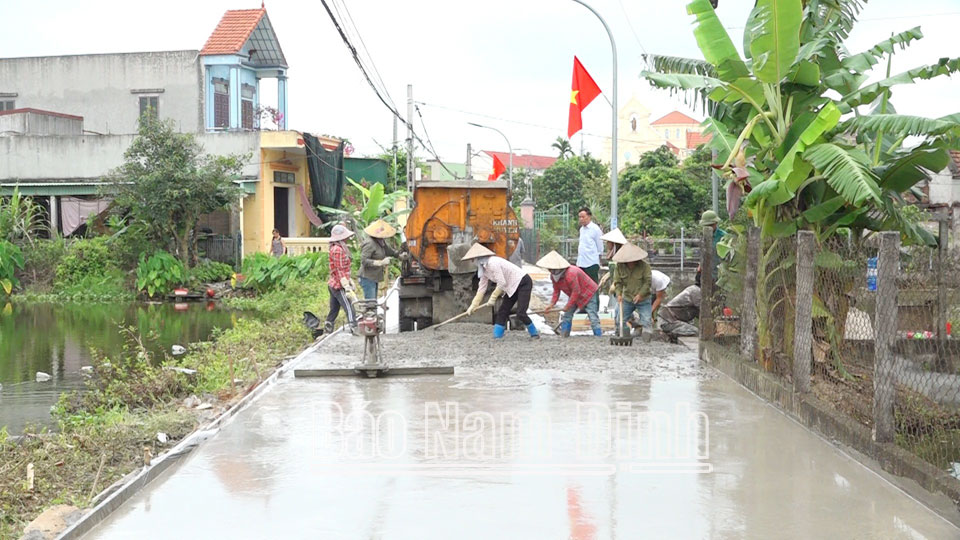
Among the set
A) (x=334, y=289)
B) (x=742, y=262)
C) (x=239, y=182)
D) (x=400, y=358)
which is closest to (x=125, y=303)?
(x=239, y=182)

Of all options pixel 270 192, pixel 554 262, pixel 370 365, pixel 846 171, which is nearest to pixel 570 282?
pixel 554 262

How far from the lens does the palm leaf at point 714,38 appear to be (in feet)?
33.1

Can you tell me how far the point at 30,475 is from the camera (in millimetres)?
7098

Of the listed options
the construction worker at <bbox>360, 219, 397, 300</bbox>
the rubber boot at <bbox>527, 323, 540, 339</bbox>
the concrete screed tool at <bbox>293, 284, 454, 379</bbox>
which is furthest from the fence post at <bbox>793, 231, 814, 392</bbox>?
the construction worker at <bbox>360, 219, 397, 300</bbox>

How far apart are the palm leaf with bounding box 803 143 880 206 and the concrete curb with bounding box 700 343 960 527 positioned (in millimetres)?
1719

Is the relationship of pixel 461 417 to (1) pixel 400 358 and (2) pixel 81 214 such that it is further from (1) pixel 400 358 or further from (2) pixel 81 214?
(2) pixel 81 214

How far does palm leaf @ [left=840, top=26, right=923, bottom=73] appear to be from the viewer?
32.5 ft

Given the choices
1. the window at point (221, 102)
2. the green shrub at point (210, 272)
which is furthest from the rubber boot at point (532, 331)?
the window at point (221, 102)

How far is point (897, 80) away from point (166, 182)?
22744mm

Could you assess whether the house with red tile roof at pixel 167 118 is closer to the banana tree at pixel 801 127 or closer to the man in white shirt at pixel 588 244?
the man in white shirt at pixel 588 244

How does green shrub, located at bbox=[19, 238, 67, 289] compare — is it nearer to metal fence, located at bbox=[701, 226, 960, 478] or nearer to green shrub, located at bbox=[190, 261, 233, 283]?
green shrub, located at bbox=[190, 261, 233, 283]

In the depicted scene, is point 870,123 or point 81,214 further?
point 81,214

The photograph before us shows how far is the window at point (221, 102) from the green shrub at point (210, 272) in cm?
692

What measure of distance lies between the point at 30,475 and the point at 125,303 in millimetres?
22760
